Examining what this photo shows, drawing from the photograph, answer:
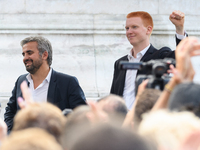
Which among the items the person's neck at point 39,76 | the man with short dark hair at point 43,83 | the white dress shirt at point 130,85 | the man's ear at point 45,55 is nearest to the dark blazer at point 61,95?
the man with short dark hair at point 43,83

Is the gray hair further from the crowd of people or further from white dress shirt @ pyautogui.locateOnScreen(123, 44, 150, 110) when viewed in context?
the crowd of people

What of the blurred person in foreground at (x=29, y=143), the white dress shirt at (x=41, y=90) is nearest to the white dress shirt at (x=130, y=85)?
the white dress shirt at (x=41, y=90)

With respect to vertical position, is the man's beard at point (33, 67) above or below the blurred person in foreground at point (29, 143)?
below

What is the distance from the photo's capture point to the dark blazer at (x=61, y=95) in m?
3.90

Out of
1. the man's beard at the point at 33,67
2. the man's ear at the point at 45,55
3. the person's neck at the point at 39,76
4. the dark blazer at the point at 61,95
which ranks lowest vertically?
the dark blazer at the point at 61,95

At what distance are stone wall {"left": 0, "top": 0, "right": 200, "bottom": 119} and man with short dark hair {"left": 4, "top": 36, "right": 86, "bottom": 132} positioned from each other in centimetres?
112

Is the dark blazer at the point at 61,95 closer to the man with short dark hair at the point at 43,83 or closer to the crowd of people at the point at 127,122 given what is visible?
the man with short dark hair at the point at 43,83

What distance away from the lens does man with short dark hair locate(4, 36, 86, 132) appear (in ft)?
12.9

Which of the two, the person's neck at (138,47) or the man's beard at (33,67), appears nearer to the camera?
the person's neck at (138,47)

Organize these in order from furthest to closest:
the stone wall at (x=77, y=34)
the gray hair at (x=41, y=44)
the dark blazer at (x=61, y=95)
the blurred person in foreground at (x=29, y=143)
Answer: the stone wall at (x=77, y=34)
the gray hair at (x=41, y=44)
the dark blazer at (x=61, y=95)
the blurred person in foreground at (x=29, y=143)

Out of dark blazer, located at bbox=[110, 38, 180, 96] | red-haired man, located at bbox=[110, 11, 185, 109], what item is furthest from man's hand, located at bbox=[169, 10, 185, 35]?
dark blazer, located at bbox=[110, 38, 180, 96]

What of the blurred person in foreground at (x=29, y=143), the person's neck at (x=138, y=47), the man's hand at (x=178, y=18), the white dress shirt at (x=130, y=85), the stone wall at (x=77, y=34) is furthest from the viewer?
the stone wall at (x=77, y=34)

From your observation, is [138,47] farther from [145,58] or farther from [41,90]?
[41,90]

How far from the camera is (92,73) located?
17.4 feet
